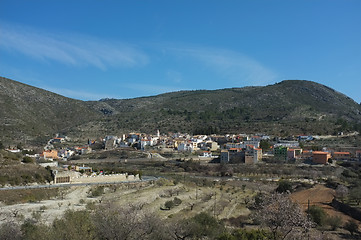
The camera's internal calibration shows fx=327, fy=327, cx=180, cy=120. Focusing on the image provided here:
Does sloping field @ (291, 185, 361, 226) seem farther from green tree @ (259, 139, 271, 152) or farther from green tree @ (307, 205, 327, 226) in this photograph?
green tree @ (259, 139, 271, 152)

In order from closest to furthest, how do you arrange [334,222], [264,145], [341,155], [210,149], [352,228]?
1. [352,228]
2. [334,222]
3. [341,155]
4. [264,145]
5. [210,149]

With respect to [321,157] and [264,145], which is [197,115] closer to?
[264,145]

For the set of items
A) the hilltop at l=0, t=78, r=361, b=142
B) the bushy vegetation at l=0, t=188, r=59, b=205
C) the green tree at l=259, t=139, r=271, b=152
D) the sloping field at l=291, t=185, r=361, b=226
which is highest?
the hilltop at l=0, t=78, r=361, b=142

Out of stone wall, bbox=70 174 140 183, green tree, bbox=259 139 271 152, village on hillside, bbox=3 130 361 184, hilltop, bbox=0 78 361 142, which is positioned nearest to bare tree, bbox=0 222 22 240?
stone wall, bbox=70 174 140 183

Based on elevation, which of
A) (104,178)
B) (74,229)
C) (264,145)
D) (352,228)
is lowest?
(352,228)

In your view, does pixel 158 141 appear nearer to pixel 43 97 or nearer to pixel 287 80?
pixel 43 97

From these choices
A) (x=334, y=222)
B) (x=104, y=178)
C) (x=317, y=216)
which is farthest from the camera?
(x=104, y=178)

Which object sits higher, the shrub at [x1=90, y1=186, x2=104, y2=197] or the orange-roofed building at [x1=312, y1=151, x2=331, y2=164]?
the orange-roofed building at [x1=312, y1=151, x2=331, y2=164]

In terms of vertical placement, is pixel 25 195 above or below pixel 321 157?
below

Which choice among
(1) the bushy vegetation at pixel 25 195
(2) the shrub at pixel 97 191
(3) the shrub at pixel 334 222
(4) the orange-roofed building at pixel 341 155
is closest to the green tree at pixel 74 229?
(1) the bushy vegetation at pixel 25 195


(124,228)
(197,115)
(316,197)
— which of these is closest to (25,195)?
(124,228)
